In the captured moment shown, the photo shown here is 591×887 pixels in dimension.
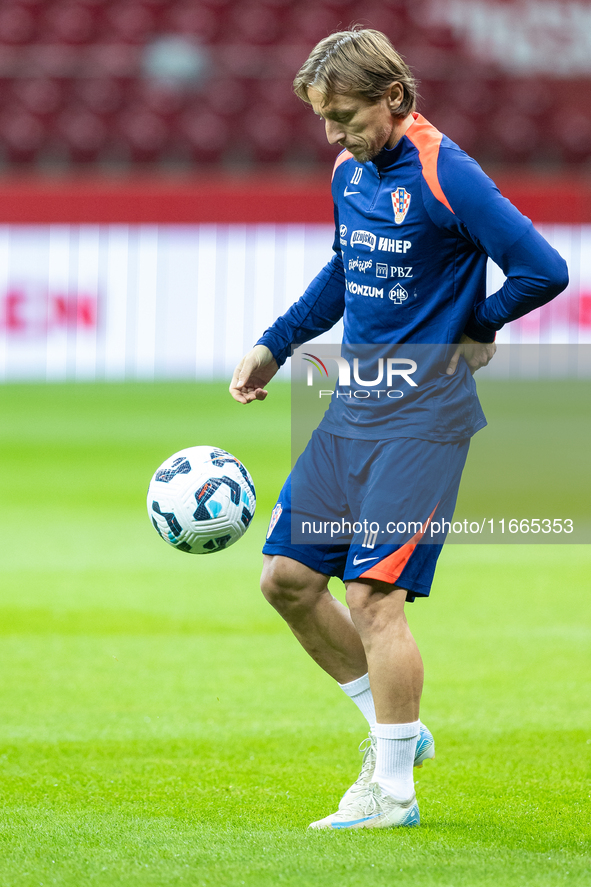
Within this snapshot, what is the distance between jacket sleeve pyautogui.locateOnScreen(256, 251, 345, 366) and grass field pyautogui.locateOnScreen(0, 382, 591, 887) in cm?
142

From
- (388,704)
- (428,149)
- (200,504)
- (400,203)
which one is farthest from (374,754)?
(428,149)

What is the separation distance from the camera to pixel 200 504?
3623 mm

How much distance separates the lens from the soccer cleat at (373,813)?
318 centimetres

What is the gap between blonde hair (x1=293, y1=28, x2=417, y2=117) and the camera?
10.3ft

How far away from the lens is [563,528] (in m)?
9.77

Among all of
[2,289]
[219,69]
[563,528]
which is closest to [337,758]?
[563,528]

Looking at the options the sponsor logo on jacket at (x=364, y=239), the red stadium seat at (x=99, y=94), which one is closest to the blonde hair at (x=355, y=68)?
the sponsor logo on jacket at (x=364, y=239)

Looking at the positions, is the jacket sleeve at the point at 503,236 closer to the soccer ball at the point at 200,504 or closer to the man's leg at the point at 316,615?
the man's leg at the point at 316,615

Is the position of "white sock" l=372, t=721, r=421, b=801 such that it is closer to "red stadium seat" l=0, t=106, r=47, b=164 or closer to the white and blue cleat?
the white and blue cleat

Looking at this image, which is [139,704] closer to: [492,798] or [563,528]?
[492,798]

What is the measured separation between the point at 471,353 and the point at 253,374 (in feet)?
2.42

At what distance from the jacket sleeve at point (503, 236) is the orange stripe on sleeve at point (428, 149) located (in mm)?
19

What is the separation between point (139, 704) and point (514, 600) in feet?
9.33

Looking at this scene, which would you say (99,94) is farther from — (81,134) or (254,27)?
(254,27)
